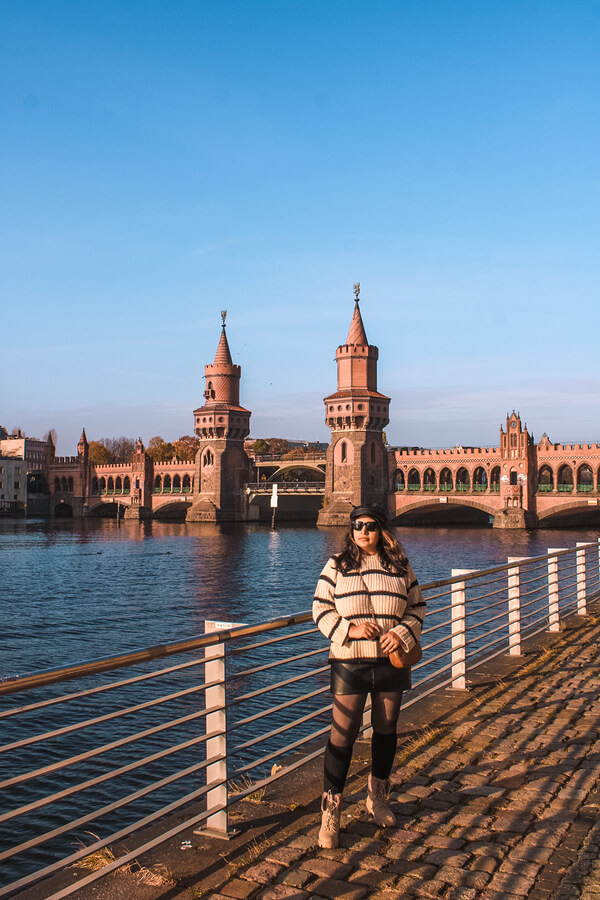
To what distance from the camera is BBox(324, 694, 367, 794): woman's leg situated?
4836 millimetres

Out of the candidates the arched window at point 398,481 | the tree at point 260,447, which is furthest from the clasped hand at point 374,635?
the tree at point 260,447

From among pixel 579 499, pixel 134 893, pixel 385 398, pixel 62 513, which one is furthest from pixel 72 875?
pixel 62 513

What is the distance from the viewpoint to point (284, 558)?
50.4 meters

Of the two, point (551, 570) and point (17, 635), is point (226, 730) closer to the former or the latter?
point (551, 570)

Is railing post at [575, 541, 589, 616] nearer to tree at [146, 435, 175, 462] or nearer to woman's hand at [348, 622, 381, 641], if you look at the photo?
woman's hand at [348, 622, 381, 641]

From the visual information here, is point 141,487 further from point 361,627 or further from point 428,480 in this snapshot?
point 361,627

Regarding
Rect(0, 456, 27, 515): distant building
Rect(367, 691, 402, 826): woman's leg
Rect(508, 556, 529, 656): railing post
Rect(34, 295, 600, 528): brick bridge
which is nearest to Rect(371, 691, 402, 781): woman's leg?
Rect(367, 691, 402, 826): woman's leg

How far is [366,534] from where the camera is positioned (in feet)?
15.9

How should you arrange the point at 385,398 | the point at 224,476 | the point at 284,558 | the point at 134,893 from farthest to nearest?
1. the point at 224,476
2. the point at 385,398
3. the point at 284,558
4. the point at 134,893

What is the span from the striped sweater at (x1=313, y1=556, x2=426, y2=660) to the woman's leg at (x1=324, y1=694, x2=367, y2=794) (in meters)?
0.29

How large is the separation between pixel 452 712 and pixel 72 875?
14.3 ft

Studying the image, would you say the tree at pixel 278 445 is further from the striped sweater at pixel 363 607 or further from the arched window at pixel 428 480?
the striped sweater at pixel 363 607

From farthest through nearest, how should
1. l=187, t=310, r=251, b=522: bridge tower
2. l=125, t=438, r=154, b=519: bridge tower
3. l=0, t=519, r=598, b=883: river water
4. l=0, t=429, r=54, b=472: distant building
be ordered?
l=0, t=429, r=54, b=472: distant building
l=125, t=438, r=154, b=519: bridge tower
l=187, t=310, r=251, b=522: bridge tower
l=0, t=519, r=598, b=883: river water

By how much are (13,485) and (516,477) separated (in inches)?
2976
